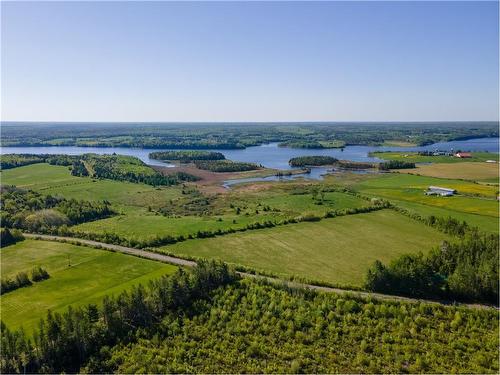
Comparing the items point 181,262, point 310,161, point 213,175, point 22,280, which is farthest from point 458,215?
point 310,161

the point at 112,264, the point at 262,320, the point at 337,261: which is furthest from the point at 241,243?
the point at 262,320

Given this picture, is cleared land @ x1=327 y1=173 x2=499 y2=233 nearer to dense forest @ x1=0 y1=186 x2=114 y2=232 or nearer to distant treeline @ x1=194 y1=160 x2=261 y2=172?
distant treeline @ x1=194 y1=160 x2=261 y2=172

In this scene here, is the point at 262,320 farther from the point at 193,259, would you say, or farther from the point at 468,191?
the point at 468,191

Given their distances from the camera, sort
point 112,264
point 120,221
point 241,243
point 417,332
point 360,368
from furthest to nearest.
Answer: point 120,221 → point 241,243 → point 112,264 → point 417,332 → point 360,368

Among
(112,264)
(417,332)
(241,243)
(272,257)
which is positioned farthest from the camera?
(241,243)

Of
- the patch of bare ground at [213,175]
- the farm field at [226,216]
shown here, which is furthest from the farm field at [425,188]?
the patch of bare ground at [213,175]

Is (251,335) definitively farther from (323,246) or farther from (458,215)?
(458,215)

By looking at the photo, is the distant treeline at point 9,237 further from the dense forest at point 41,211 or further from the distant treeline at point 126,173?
the distant treeline at point 126,173
